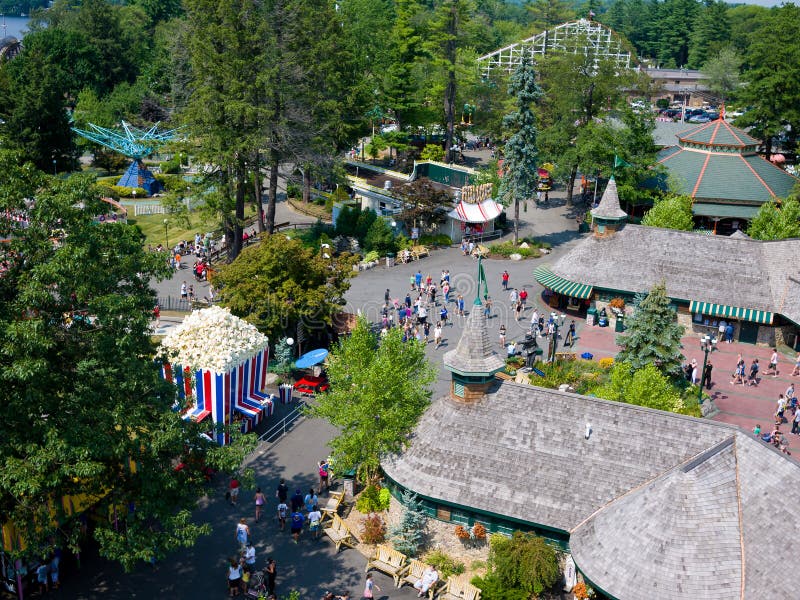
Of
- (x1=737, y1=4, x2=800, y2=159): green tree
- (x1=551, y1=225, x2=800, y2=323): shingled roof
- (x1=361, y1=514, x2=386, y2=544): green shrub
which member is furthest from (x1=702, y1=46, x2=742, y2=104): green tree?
(x1=361, y1=514, x2=386, y2=544): green shrub

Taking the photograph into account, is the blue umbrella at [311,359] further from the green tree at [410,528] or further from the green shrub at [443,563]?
the green shrub at [443,563]

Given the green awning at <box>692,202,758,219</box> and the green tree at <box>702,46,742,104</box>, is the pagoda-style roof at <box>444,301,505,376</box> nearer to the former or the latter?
the green awning at <box>692,202,758,219</box>

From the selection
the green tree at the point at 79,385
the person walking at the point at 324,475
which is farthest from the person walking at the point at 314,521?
the green tree at the point at 79,385

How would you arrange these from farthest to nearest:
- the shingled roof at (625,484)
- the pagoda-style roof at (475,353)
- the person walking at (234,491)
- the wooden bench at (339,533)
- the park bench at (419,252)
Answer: the park bench at (419,252) < the person walking at (234,491) < the wooden bench at (339,533) < the pagoda-style roof at (475,353) < the shingled roof at (625,484)

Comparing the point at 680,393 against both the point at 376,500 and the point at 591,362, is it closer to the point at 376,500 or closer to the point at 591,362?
the point at 591,362

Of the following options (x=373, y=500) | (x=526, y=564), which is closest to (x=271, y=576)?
(x=373, y=500)


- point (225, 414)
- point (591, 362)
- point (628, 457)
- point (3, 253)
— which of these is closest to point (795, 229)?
point (591, 362)
